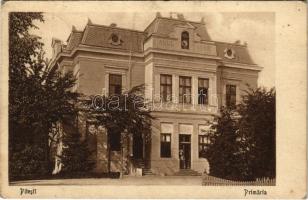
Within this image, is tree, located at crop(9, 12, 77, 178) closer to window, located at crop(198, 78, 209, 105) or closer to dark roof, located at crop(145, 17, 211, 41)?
dark roof, located at crop(145, 17, 211, 41)

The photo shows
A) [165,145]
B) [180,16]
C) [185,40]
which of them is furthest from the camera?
[185,40]

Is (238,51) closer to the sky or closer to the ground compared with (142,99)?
closer to the sky

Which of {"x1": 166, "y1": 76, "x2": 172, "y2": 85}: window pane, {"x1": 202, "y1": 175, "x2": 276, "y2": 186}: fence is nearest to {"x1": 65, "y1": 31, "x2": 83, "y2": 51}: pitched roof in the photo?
{"x1": 166, "y1": 76, "x2": 172, "y2": 85}: window pane

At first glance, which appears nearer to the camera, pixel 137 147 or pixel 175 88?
pixel 137 147

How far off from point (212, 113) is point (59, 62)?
8.90 ft

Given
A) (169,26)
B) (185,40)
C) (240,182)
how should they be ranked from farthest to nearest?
(185,40)
(169,26)
(240,182)

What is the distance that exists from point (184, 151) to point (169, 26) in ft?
7.28

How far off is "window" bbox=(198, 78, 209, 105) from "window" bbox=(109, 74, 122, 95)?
1.38m

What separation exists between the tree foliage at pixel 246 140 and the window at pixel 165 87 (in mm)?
953

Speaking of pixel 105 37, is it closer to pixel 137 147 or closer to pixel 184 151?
pixel 137 147

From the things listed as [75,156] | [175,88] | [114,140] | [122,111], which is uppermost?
[175,88]

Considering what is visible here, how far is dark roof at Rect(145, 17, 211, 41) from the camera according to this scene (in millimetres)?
7941

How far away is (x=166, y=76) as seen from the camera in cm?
941

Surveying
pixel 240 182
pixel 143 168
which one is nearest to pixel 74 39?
pixel 143 168
